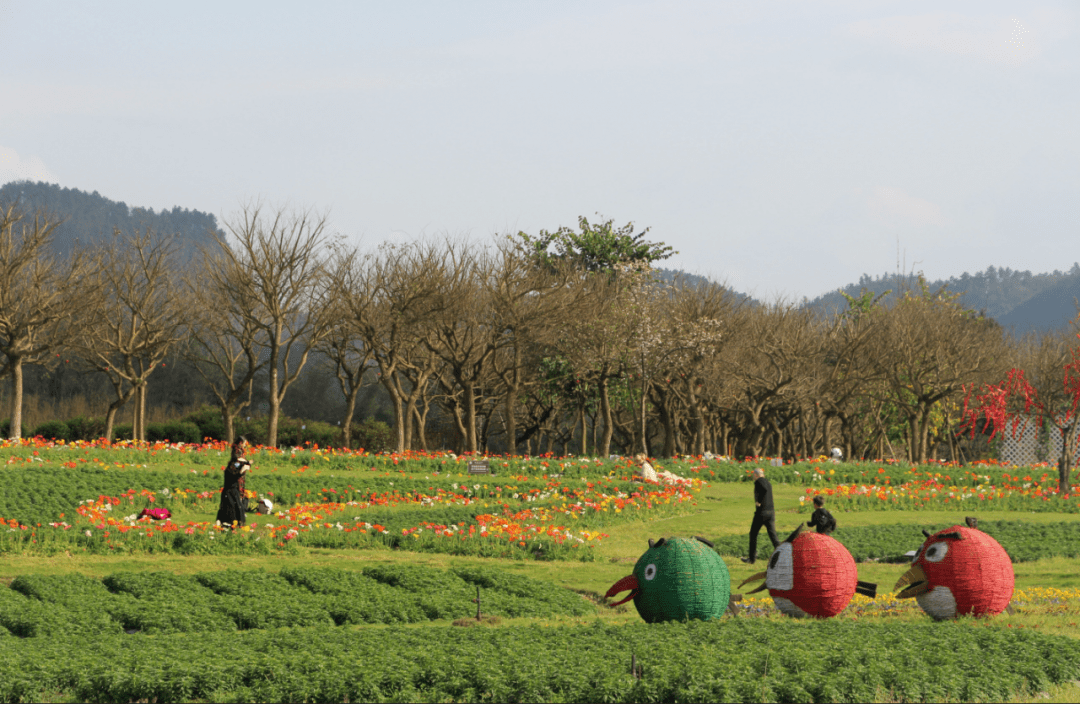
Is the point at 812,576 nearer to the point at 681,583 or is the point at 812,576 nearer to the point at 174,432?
the point at 681,583

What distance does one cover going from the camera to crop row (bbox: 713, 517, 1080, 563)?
16.8 meters

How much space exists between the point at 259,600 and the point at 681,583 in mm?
5475

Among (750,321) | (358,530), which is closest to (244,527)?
(358,530)

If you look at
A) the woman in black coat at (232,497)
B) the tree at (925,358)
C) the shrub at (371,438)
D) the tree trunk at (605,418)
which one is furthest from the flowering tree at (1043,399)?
the shrub at (371,438)

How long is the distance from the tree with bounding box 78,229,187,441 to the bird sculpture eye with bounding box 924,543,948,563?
3111 centimetres

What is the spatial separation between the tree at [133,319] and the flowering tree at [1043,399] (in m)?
31.3

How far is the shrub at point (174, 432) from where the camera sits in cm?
4094

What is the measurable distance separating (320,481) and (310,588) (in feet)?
35.8

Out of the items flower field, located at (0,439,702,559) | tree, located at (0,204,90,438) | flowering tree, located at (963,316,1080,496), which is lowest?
flower field, located at (0,439,702,559)

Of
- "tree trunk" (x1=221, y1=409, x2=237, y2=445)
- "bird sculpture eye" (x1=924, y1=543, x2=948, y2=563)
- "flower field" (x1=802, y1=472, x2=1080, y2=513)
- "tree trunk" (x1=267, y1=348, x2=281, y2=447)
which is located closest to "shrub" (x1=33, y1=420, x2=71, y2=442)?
"tree trunk" (x1=221, y1=409, x2=237, y2=445)

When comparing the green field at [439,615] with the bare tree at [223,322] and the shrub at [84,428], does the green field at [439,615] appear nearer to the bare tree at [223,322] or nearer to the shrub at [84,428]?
the bare tree at [223,322]

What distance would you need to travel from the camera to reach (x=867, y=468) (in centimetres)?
3047

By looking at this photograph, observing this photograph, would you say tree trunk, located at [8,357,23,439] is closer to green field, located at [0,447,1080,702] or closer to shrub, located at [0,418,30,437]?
green field, located at [0,447,1080,702]


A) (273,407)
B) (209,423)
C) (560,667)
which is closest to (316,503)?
(273,407)
